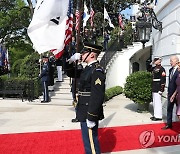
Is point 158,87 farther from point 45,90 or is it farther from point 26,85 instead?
point 26,85

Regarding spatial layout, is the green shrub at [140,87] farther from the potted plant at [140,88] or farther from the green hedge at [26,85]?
the green hedge at [26,85]

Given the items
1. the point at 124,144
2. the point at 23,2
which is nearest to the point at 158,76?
the point at 124,144

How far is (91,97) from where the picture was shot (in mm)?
4434

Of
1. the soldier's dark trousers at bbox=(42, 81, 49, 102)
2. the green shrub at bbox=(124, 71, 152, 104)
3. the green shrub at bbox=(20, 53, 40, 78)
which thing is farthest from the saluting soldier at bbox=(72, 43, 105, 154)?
the green shrub at bbox=(20, 53, 40, 78)

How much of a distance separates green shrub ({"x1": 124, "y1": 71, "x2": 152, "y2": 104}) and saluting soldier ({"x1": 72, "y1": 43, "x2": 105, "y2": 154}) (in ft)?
16.0

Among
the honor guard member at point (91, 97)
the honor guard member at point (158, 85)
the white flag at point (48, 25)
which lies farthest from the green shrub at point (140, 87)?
the honor guard member at point (91, 97)

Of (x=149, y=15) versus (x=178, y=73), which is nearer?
(x=178, y=73)

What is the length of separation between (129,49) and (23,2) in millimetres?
14795

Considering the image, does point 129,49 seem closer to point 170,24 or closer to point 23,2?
point 170,24

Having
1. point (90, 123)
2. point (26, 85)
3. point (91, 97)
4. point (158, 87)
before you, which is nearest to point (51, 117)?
point (158, 87)

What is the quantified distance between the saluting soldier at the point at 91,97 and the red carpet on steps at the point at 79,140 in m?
1.07

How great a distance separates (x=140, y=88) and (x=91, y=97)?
17.1ft

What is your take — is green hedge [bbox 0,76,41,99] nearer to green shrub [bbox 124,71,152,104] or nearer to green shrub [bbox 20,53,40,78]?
green shrub [bbox 20,53,40,78]

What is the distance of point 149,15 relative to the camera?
11.0 m
